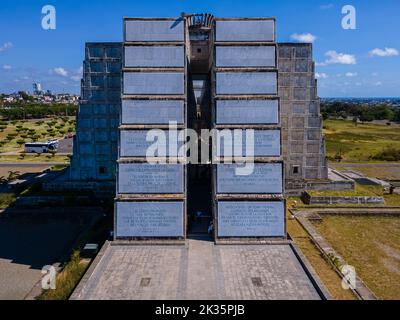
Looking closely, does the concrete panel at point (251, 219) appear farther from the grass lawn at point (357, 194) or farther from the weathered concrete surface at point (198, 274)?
the grass lawn at point (357, 194)

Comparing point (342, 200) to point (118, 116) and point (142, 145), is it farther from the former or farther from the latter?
point (118, 116)

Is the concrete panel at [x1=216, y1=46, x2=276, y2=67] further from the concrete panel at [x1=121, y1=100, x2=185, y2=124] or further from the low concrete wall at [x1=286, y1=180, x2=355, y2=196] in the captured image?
the low concrete wall at [x1=286, y1=180, x2=355, y2=196]

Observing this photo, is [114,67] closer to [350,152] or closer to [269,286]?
[269,286]

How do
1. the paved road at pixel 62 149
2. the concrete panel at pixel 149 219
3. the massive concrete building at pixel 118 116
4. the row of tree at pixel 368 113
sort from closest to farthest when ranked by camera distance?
the concrete panel at pixel 149 219
the massive concrete building at pixel 118 116
the paved road at pixel 62 149
the row of tree at pixel 368 113

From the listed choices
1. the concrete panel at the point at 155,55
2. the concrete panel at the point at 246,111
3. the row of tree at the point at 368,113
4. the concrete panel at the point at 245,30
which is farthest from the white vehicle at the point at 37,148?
the row of tree at the point at 368,113

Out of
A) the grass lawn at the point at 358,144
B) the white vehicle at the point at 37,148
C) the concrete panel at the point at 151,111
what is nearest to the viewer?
the concrete panel at the point at 151,111

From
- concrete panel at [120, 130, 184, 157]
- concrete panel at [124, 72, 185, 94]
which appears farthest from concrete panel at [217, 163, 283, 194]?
concrete panel at [124, 72, 185, 94]

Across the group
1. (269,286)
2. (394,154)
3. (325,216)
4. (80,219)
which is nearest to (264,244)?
(269,286)
